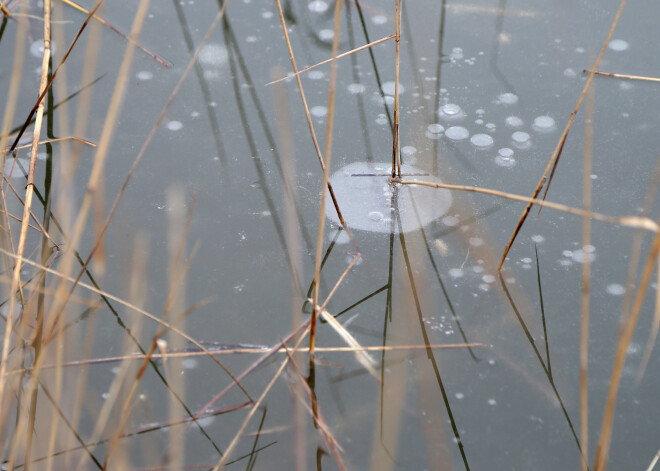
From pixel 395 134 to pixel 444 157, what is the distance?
0.17 meters

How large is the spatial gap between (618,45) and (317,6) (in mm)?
687

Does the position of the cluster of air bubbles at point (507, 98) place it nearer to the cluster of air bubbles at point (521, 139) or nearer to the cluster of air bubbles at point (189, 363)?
the cluster of air bubbles at point (521, 139)

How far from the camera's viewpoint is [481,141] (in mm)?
1334

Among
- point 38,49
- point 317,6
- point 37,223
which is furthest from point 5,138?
point 317,6

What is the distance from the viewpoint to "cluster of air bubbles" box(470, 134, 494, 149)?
1327 mm

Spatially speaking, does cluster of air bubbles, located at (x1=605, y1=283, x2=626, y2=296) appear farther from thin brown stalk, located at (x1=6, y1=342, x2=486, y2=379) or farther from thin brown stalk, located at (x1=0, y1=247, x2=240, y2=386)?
thin brown stalk, located at (x1=0, y1=247, x2=240, y2=386)

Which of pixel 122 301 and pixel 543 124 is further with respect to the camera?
pixel 543 124

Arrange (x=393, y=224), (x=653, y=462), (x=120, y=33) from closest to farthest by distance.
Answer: (x=653, y=462), (x=393, y=224), (x=120, y=33)

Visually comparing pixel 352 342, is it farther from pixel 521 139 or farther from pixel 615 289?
pixel 521 139

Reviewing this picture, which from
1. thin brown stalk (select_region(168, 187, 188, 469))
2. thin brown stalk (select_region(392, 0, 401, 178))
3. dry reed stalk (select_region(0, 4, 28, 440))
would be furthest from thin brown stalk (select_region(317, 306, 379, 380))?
dry reed stalk (select_region(0, 4, 28, 440))

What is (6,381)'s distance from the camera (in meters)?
0.89

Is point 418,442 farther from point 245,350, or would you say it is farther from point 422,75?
point 422,75

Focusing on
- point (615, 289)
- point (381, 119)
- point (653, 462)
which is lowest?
point (653, 462)

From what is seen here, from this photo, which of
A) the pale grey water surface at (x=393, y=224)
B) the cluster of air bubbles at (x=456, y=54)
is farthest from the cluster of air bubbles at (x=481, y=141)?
the cluster of air bubbles at (x=456, y=54)
